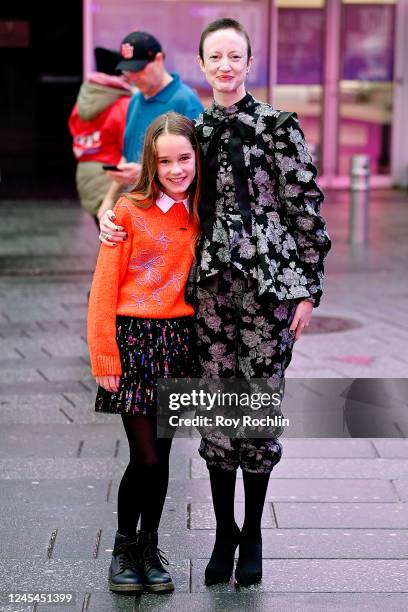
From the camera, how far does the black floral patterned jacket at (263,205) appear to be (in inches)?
154

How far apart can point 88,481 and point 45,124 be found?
50.7ft

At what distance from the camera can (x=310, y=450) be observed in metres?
5.64

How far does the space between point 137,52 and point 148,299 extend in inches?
103

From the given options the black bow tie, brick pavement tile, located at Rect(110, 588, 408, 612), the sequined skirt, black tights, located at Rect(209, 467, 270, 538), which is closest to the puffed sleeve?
the black bow tie

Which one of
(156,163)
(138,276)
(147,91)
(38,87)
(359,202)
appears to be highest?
(38,87)

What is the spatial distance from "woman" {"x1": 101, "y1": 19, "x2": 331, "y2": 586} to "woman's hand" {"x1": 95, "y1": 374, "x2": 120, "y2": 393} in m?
0.30

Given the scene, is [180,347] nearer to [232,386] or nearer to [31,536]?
[232,386]

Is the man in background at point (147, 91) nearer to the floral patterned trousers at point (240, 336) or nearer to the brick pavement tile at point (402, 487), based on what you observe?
the brick pavement tile at point (402, 487)

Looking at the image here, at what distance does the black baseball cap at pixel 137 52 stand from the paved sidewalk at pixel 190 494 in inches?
70.1

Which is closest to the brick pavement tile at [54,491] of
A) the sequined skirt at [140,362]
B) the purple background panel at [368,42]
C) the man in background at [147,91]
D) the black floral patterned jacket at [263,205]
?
the sequined skirt at [140,362]

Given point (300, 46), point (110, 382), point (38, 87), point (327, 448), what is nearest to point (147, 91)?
point (327, 448)

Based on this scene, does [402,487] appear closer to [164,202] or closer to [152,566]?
[152,566]

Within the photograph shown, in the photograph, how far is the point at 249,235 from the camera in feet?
12.9

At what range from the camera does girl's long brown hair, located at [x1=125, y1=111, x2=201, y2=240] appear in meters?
3.93
